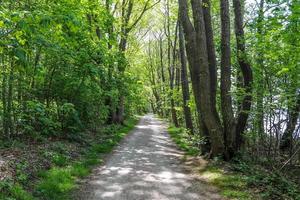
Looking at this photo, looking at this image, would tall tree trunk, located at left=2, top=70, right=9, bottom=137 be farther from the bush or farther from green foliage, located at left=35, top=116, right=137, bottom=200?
green foliage, located at left=35, top=116, right=137, bottom=200

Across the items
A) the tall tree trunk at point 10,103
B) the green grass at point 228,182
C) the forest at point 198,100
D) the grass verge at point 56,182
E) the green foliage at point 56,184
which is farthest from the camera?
the tall tree trunk at point 10,103

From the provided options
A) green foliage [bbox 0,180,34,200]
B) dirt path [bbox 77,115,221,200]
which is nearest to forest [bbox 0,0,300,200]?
green foliage [bbox 0,180,34,200]

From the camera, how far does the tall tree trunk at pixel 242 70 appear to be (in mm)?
9625

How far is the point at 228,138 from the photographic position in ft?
32.1

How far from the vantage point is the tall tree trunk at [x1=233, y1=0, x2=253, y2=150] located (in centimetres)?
962

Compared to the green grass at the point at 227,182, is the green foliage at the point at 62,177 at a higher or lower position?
higher

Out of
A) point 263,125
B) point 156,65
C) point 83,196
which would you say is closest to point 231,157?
point 263,125

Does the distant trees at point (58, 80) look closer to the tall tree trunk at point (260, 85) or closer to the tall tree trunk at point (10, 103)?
the tall tree trunk at point (10, 103)

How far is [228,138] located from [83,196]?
17.0ft

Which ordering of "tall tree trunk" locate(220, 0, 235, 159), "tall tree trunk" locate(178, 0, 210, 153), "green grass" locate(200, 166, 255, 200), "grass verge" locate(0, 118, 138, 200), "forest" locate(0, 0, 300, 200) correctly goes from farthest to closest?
"tall tree trunk" locate(178, 0, 210, 153) → "tall tree trunk" locate(220, 0, 235, 159) → "forest" locate(0, 0, 300, 200) → "green grass" locate(200, 166, 255, 200) → "grass verge" locate(0, 118, 138, 200)

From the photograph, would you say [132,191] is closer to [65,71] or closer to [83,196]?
[83,196]

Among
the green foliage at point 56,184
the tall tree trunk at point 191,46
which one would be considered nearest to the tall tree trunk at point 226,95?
the tall tree trunk at point 191,46

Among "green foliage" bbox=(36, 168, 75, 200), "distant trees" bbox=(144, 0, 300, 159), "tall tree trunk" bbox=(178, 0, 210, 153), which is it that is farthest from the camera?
"tall tree trunk" bbox=(178, 0, 210, 153)

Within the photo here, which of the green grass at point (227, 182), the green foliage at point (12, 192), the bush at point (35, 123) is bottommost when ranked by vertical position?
the green grass at point (227, 182)
